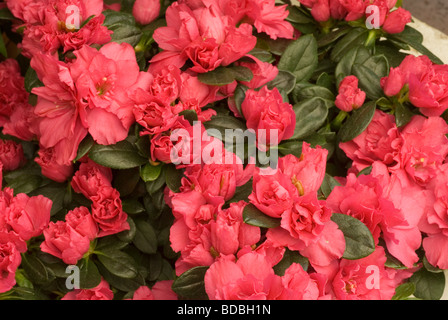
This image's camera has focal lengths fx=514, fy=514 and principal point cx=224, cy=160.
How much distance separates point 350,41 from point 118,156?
2.03 ft

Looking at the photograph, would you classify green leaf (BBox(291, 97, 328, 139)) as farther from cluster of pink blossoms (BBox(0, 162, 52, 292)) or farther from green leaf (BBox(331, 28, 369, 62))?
cluster of pink blossoms (BBox(0, 162, 52, 292))

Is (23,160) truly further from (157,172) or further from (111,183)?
(157,172)

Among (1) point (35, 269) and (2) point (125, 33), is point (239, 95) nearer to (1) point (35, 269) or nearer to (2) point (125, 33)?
(2) point (125, 33)

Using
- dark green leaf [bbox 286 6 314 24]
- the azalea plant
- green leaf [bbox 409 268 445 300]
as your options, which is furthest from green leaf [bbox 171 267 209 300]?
dark green leaf [bbox 286 6 314 24]

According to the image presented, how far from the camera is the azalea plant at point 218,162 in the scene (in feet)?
2.78

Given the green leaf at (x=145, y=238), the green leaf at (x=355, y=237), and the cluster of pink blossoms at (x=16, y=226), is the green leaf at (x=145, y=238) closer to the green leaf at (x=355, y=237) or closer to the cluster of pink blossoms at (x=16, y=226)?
the cluster of pink blossoms at (x=16, y=226)

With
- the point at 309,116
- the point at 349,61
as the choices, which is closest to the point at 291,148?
the point at 309,116

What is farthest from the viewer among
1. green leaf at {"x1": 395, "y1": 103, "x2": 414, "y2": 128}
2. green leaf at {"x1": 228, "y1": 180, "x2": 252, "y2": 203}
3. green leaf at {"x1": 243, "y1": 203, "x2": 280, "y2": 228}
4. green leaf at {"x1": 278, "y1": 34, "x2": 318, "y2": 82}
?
green leaf at {"x1": 278, "y1": 34, "x2": 318, "y2": 82}

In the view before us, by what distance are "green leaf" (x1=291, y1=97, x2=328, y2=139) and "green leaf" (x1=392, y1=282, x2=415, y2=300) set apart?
344mm

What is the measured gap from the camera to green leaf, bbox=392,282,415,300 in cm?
96

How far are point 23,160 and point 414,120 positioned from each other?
0.89m

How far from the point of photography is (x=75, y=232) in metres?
0.97

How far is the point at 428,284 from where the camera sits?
1033 millimetres

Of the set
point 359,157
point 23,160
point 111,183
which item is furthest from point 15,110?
point 359,157
